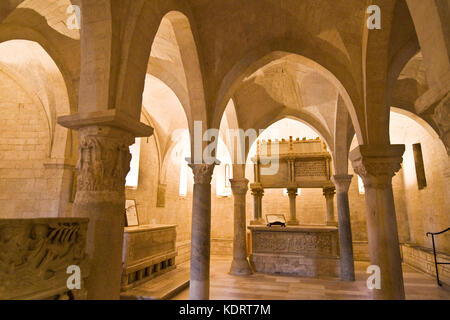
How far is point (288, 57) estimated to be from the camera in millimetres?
5438

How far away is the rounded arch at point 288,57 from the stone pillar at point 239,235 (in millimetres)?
3406

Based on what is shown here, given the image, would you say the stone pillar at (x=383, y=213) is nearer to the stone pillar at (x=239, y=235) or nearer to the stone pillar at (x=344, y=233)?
the stone pillar at (x=344, y=233)

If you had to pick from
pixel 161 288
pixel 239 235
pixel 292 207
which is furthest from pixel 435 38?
pixel 292 207

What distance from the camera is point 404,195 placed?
11469 mm

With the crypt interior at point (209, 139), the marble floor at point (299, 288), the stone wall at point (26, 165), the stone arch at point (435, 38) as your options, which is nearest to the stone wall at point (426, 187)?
the crypt interior at point (209, 139)

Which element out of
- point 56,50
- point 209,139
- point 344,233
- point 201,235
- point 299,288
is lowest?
point 299,288

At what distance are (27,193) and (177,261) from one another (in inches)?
224

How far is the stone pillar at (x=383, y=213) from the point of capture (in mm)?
3973

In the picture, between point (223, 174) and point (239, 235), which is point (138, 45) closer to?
point (239, 235)

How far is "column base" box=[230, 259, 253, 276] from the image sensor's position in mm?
7852

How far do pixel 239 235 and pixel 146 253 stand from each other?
9.33ft

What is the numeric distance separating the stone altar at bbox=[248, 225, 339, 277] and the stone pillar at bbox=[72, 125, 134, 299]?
6.31 meters

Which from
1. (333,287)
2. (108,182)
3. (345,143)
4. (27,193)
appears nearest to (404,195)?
(345,143)

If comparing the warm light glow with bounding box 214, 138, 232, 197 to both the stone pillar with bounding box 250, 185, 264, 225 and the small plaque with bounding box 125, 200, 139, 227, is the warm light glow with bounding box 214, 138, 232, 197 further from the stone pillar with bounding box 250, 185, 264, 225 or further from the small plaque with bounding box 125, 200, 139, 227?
the small plaque with bounding box 125, 200, 139, 227
